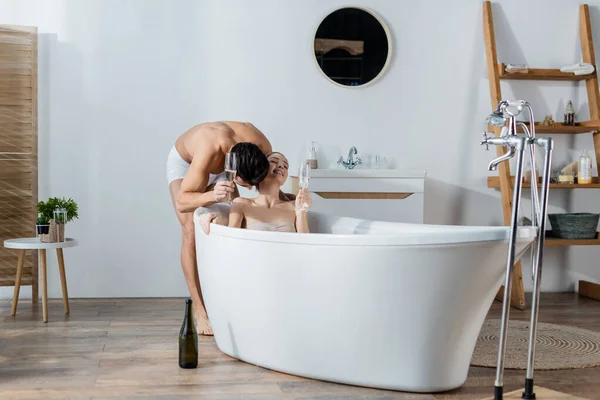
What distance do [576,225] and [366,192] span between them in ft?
4.50

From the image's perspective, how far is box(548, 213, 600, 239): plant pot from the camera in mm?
4945

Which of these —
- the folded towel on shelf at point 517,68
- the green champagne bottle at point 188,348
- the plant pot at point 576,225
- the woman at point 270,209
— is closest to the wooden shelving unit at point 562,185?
the plant pot at point 576,225

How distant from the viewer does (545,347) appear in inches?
141

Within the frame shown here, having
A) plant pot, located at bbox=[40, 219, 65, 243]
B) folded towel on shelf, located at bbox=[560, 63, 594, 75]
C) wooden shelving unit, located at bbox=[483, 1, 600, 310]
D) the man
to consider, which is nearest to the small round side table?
→ plant pot, located at bbox=[40, 219, 65, 243]

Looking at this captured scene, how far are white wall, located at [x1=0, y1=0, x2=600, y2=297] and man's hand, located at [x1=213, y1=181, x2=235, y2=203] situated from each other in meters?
1.77

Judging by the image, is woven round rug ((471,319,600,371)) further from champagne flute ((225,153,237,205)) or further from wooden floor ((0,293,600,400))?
champagne flute ((225,153,237,205))

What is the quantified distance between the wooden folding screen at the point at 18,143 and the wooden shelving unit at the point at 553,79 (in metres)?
2.85

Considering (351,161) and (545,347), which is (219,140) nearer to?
(351,161)

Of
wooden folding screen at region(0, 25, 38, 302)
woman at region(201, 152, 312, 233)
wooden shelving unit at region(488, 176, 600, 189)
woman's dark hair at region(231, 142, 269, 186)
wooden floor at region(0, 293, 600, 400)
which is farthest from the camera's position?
wooden shelving unit at region(488, 176, 600, 189)

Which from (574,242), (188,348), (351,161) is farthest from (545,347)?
(351,161)

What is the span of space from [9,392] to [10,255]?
7.01 ft

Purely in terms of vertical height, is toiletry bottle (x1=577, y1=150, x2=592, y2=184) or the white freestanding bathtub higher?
toiletry bottle (x1=577, y1=150, x2=592, y2=184)

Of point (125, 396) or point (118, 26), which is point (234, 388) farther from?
point (118, 26)

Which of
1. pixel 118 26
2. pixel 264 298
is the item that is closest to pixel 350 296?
pixel 264 298
